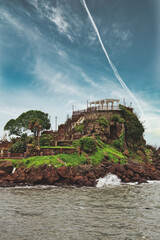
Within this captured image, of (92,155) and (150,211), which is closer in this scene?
(150,211)

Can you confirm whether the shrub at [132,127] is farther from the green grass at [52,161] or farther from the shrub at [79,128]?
the green grass at [52,161]

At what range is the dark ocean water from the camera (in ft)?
28.3

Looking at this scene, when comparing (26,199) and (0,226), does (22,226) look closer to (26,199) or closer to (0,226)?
(0,226)

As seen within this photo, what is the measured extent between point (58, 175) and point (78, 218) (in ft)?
46.7

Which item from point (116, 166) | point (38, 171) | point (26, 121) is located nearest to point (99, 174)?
point (116, 166)

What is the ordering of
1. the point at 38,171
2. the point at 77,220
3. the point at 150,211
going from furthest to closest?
the point at 38,171 → the point at 150,211 → the point at 77,220

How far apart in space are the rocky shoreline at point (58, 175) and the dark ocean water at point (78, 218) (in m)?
8.03

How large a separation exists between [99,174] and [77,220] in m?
17.4

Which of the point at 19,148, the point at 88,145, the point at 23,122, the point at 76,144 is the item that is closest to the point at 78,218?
the point at 88,145

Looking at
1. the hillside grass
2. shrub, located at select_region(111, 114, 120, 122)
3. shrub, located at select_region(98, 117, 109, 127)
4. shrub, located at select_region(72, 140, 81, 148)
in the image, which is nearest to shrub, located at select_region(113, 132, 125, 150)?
shrub, located at select_region(111, 114, 120, 122)

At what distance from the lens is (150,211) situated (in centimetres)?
1273

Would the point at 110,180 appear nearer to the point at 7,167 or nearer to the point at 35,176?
the point at 35,176

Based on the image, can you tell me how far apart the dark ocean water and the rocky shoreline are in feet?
26.4

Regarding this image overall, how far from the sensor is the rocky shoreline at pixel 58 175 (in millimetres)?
24156
